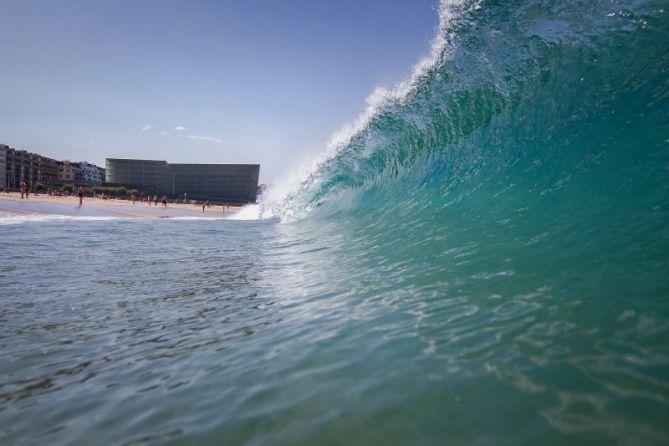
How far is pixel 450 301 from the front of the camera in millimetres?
2641

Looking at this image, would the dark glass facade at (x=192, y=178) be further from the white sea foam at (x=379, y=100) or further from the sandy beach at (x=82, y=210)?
the white sea foam at (x=379, y=100)

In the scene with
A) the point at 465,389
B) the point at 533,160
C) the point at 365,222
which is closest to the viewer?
the point at 465,389

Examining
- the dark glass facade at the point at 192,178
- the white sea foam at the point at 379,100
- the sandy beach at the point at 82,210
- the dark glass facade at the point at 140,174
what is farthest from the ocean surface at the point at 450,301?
the dark glass facade at the point at 140,174

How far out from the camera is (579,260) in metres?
2.88

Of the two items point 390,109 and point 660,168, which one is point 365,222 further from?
point 660,168

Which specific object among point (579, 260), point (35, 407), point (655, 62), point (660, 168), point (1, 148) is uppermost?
point (1, 148)

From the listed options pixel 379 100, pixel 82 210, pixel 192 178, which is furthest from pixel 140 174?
pixel 379 100

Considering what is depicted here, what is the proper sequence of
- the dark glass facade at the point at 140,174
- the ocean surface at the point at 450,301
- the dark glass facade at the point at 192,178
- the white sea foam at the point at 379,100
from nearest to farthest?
1. the ocean surface at the point at 450,301
2. the white sea foam at the point at 379,100
3. the dark glass facade at the point at 192,178
4. the dark glass facade at the point at 140,174

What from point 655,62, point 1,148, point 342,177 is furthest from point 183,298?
point 1,148

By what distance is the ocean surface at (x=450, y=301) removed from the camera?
4.86 feet

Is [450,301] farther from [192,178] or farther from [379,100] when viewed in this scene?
[192,178]

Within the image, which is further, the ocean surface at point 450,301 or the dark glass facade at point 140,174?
the dark glass facade at point 140,174

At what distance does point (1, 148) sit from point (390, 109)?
111m

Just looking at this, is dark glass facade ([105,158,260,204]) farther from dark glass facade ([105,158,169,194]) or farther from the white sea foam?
the white sea foam
